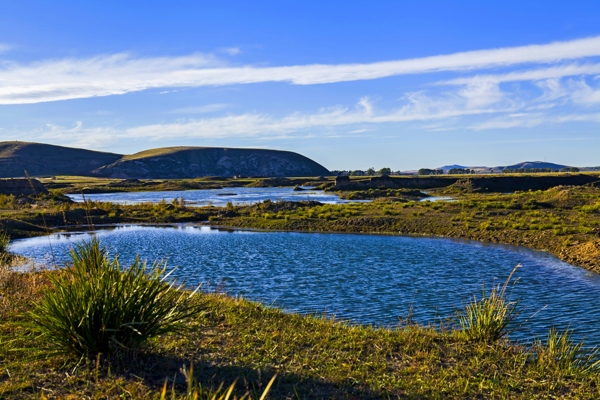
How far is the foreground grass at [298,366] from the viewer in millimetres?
7066

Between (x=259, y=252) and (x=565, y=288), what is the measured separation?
1686cm

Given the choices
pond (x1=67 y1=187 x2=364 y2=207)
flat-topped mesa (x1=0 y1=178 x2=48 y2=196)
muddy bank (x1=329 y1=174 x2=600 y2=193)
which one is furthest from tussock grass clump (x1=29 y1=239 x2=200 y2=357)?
muddy bank (x1=329 y1=174 x2=600 y2=193)

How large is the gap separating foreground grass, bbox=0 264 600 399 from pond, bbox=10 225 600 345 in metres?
2.58

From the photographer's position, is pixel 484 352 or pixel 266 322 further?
pixel 266 322

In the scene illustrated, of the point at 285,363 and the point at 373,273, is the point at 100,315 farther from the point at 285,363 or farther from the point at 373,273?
the point at 373,273

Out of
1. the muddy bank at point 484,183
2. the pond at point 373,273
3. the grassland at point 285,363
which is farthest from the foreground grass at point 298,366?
the muddy bank at point 484,183

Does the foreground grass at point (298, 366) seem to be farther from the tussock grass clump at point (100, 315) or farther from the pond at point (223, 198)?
the pond at point (223, 198)

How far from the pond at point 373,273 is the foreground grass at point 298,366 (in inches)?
102

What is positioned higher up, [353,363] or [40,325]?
[40,325]

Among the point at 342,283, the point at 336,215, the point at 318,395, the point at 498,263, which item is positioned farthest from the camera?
the point at 336,215

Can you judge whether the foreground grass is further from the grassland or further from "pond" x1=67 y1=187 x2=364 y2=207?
"pond" x1=67 y1=187 x2=364 y2=207

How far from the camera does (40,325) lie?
25.1 feet

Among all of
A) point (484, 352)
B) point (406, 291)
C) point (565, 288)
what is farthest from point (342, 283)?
point (484, 352)

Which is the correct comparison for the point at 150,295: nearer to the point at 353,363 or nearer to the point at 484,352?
the point at 353,363
